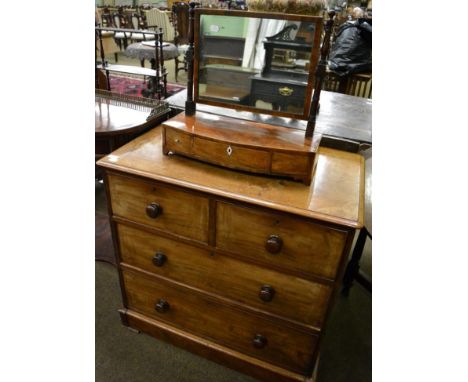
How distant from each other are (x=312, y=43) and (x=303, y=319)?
0.97 m

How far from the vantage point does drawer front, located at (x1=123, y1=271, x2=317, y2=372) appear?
129 centimetres

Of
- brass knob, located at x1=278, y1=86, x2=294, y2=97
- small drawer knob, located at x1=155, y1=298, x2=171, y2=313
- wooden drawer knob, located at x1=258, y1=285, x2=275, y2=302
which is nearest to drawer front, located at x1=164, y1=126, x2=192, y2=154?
brass knob, located at x1=278, y1=86, x2=294, y2=97

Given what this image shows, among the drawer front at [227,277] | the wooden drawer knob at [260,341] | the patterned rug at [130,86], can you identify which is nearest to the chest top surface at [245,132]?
the drawer front at [227,277]

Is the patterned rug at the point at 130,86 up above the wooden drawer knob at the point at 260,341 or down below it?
above

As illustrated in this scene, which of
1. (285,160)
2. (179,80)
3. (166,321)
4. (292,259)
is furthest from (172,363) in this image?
(179,80)

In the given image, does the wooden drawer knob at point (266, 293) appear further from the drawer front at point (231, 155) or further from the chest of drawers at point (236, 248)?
the drawer front at point (231, 155)

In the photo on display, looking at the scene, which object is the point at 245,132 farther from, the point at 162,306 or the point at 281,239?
the point at 162,306

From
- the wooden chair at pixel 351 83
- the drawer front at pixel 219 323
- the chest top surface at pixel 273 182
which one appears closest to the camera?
the chest top surface at pixel 273 182

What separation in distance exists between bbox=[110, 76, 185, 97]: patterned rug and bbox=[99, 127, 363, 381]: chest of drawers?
381 cm

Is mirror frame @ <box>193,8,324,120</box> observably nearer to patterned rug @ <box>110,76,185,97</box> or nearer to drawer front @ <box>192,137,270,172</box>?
drawer front @ <box>192,137,270,172</box>

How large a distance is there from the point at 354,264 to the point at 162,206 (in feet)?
4.16

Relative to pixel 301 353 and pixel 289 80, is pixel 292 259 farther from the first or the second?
pixel 289 80

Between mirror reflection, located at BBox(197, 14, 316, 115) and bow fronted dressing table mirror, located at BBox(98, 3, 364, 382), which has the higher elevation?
mirror reflection, located at BBox(197, 14, 316, 115)

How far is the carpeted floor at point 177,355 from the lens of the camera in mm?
1511
